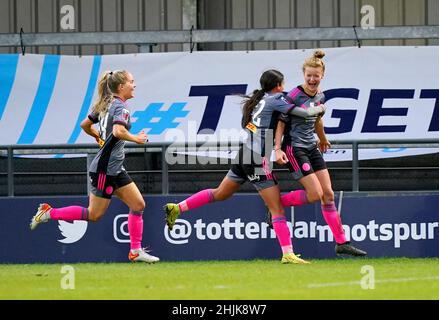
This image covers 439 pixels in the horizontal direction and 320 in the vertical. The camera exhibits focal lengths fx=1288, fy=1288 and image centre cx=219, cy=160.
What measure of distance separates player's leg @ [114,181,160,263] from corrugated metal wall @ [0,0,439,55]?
6.26m

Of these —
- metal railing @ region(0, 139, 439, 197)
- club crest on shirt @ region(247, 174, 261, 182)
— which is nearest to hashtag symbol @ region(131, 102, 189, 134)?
metal railing @ region(0, 139, 439, 197)

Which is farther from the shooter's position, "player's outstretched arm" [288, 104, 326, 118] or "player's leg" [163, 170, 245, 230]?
"player's leg" [163, 170, 245, 230]

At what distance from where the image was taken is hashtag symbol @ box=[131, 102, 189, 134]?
16406 mm

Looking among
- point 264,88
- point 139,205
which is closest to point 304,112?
point 264,88

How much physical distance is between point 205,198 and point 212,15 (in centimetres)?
666

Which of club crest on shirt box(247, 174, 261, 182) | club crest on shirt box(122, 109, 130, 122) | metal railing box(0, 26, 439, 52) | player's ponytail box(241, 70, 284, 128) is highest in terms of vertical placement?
metal railing box(0, 26, 439, 52)

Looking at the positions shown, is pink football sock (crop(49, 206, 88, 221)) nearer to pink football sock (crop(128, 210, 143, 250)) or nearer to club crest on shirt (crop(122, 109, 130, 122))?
pink football sock (crop(128, 210, 143, 250))

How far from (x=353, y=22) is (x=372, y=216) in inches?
223

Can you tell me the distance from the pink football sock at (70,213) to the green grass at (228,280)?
51cm

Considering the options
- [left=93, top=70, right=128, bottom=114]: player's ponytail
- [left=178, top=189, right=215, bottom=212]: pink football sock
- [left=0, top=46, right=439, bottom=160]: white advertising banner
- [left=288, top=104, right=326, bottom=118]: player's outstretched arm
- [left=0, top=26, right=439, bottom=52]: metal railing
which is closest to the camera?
[left=288, top=104, right=326, bottom=118]: player's outstretched arm

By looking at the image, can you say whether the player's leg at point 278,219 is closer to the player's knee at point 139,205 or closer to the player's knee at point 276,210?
the player's knee at point 276,210

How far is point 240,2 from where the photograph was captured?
19.1m

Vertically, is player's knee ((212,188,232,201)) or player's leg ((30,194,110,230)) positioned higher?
player's knee ((212,188,232,201))
